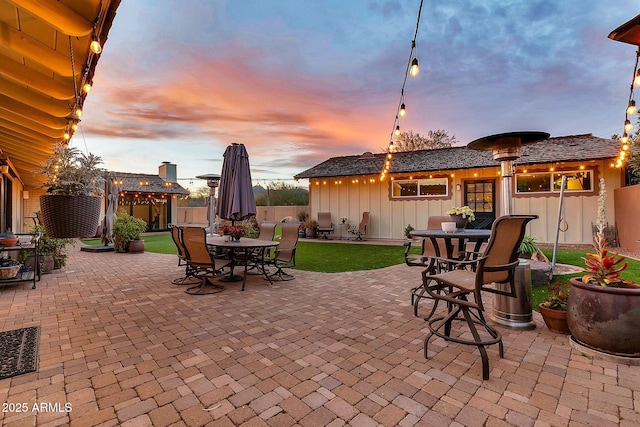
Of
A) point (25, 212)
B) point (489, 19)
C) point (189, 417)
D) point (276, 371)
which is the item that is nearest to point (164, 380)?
point (189, 417)

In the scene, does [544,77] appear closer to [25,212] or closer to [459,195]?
[459,195]

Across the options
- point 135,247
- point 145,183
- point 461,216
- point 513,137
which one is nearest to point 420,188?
point 461,216

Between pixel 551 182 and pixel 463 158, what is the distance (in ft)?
9.56

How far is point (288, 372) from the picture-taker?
2.35 m

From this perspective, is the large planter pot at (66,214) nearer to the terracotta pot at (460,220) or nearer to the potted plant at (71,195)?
the potted plant at (71,195)

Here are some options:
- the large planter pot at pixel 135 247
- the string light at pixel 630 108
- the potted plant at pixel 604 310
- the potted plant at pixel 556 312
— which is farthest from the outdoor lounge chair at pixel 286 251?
the large planter pot at pixel 135 247

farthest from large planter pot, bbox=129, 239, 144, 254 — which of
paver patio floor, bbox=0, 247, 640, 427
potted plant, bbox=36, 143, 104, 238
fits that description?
potted plant, bbox=36, 143, 104, 238

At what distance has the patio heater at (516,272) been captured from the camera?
3.29 meters

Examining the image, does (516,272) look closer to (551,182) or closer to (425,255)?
(425,255)

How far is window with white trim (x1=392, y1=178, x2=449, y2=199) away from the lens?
1205 centimetres

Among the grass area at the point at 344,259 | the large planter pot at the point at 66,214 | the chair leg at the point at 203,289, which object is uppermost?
the large planter pot at the point at 66,214

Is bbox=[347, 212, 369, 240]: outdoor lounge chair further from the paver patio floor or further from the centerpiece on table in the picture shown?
the paver patio floor

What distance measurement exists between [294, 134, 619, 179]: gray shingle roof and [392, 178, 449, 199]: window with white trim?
686mm

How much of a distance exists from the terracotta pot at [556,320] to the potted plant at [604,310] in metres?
0.28
